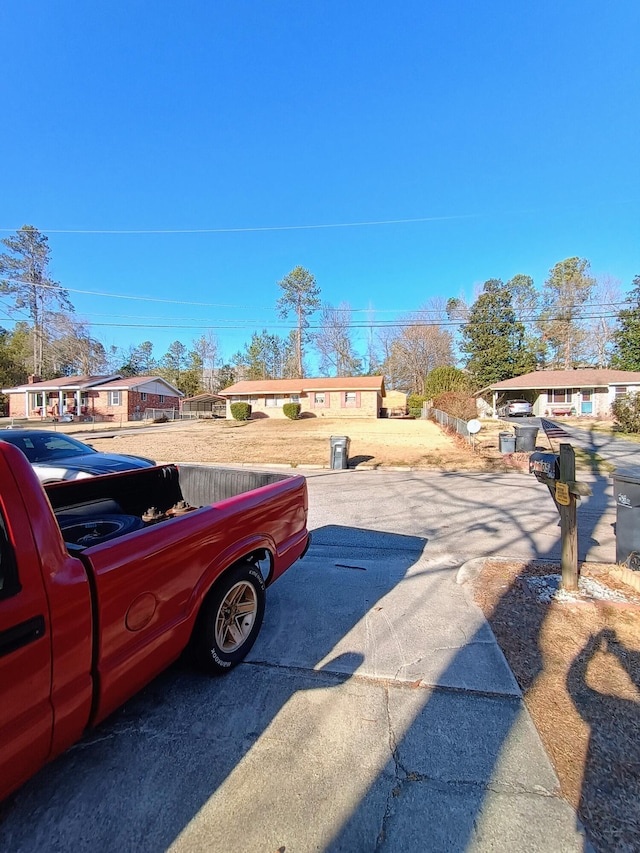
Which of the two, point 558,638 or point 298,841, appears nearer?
point 298,841

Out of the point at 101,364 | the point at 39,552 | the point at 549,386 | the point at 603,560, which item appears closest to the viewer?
the point at 39,552

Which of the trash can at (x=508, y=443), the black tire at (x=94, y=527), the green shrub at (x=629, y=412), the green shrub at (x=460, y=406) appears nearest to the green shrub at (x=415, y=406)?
the green shrub at (x=460, y=406)

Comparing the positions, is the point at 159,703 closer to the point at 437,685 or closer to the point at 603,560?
the point at 437,685

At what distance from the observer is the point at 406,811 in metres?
1.61

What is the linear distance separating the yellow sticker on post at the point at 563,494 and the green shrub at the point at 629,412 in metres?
19.8

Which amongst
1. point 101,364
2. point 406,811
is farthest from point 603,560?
point 101,364

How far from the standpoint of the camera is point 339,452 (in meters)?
11.0

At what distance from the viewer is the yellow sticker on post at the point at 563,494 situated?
3.35 metres

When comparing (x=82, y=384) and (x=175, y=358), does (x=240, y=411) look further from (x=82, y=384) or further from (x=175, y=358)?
(x=175, y=358)

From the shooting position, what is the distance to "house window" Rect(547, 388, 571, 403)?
114ft

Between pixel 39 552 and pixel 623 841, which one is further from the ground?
pixel 39 552

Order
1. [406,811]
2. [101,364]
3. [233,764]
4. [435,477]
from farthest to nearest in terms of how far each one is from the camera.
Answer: [101,364] → [435,477] → [233,764] → [406,811]

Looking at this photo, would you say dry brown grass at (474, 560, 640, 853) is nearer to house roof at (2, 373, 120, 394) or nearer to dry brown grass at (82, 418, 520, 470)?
dry brown grass at (82, 418, 520, 470)

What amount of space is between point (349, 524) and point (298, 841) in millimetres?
4393
